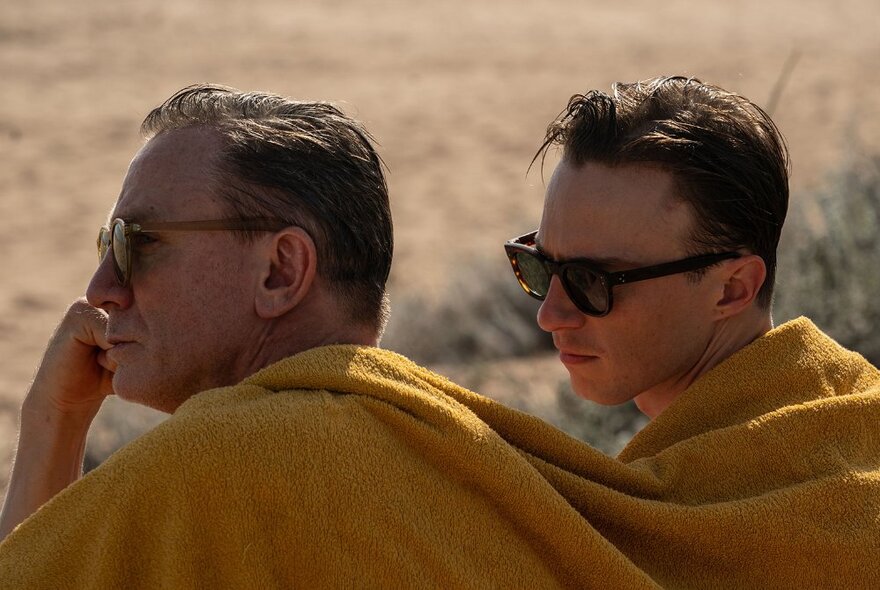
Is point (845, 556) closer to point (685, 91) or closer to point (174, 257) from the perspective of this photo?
point (685, 91)

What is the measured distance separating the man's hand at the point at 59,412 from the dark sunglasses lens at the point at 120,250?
28 cm

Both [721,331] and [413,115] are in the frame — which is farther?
[413,115]

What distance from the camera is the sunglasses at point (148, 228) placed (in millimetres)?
2205

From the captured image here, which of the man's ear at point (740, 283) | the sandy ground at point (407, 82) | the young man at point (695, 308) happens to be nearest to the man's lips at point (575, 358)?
the young man at point (695, 308)

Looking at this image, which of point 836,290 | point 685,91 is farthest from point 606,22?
point 685,91

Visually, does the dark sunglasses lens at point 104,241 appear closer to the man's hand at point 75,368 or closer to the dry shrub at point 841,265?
the man's hand at point 75,368

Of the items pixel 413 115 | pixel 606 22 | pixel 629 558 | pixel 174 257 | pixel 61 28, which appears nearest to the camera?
pixel 629 558

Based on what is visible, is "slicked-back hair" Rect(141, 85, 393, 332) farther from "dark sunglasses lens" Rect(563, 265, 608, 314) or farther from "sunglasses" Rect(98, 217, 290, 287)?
"dark sunglasses lens" Rect(563, 265, 608, 314)

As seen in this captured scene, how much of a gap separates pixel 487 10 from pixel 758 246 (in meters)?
20.4

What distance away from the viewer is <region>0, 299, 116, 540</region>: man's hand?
2572mm

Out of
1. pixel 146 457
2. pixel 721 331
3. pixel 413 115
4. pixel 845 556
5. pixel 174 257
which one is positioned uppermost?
pixel 174 257

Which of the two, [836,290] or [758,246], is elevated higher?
[758,246]

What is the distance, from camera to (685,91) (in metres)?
2.60

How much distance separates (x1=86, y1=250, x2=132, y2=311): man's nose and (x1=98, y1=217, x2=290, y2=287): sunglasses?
0.01 m
